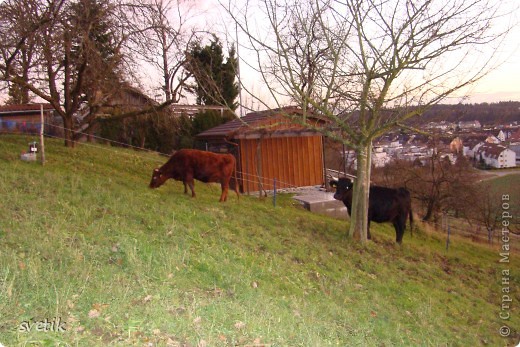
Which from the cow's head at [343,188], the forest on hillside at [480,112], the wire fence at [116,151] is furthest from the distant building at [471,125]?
the wire fence at [116,151]

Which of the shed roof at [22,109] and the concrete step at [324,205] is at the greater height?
the shed roof at [22,109]

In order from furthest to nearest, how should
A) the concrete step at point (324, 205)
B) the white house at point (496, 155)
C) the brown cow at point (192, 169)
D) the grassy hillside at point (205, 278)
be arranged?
the concrete step at point (324, 205), the white house at point (496, 155), the brown cow at point (192, 169), the grassy hillside at point (205, 278)

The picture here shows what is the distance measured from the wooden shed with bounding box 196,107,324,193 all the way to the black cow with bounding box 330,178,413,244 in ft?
18.1

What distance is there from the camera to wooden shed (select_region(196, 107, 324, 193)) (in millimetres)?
17406

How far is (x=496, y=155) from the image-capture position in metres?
12.9

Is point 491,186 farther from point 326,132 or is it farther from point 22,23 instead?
point 22,23

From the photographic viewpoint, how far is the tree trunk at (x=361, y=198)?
34.3 feet

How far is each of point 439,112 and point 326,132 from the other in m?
2.75

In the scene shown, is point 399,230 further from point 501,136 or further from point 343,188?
point 501,136

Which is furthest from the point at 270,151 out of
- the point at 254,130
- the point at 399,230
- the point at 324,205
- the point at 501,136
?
the point at 501,136

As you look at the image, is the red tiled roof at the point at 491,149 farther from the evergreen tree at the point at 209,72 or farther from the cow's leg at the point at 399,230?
the evergreen tree at the point at 209,72

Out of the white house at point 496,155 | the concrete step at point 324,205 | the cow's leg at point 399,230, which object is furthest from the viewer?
the concrete step at point 324,205

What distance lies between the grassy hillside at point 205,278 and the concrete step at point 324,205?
183 inches

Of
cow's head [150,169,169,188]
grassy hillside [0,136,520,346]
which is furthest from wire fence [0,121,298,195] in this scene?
grassy hillside [0,136,520,346]
